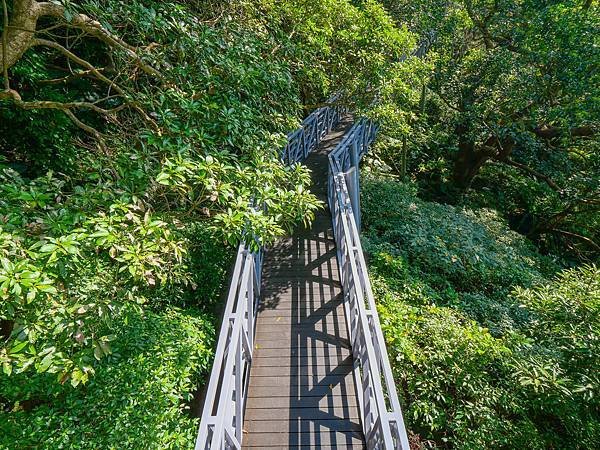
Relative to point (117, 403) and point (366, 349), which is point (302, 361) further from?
point (117, 403)

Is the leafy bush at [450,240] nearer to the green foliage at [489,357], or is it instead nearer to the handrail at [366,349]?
the green foliage at [489,357]

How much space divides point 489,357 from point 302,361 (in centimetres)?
285

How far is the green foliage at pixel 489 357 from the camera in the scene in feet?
14.4

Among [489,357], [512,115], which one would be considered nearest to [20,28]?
[489,357]

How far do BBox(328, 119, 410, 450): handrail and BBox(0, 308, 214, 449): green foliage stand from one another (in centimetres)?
186

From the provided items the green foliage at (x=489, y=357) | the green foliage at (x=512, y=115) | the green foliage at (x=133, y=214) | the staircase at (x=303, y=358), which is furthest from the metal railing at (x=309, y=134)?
the green foliage at (x=489, y=357)

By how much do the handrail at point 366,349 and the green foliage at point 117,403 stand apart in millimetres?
1860

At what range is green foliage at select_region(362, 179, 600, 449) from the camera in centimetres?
438

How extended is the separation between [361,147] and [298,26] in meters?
4.73

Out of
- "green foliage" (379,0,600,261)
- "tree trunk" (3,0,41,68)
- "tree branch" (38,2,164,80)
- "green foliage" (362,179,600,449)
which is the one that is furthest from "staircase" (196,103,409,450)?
"green foliage" (379,0,600,261)

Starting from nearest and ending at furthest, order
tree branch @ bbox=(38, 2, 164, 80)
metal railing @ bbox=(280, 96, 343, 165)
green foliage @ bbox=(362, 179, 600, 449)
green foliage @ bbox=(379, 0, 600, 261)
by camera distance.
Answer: tree branch @ bbox=(38, 2, 164, 80), green foliage @ bbox=(362, 179, 600, 449), metal railing @ bbox=(280, 96, 343, 165), green foliage @ bbox=(379, 0, 600, 261)

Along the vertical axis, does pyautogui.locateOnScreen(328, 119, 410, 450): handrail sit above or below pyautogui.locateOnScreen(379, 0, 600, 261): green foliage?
below

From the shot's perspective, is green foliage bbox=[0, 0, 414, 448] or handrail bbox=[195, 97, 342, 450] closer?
handrail bbox=[195, 97, 342, 450]

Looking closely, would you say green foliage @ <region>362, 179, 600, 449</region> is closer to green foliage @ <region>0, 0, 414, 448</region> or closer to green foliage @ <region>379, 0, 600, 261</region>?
green foliage @ <region>0, 0, 414, 448</region>
